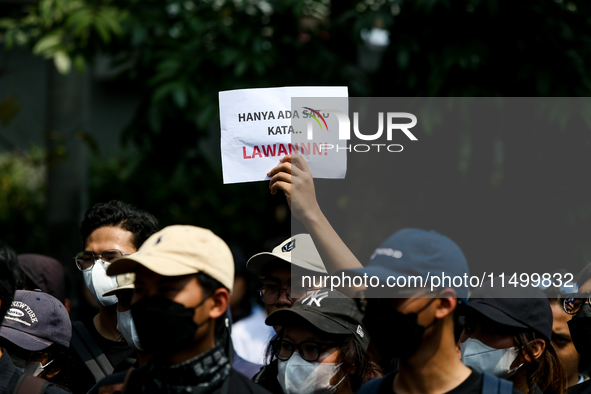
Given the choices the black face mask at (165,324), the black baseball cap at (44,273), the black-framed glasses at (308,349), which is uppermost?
the black face mask at (165,324)

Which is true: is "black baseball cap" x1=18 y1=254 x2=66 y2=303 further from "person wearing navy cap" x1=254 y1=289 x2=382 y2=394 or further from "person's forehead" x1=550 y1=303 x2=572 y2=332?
"person's forehead" x1=550 y1=303 x2=572 y2=332

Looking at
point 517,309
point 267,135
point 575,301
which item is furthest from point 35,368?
point 575,301

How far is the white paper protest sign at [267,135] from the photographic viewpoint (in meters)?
3.59

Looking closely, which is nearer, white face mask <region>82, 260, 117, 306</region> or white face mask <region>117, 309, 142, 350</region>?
white face mask <region>117, 309, 142, 350</region>

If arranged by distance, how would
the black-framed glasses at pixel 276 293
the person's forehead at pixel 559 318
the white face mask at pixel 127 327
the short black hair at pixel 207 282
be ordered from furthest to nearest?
1. the person's forehead at pixel 559 318
2. the black-framed glasses at pixel 276 293
3. the white face mask at pixel 127 327
4. the short black hair at pixel 207 282

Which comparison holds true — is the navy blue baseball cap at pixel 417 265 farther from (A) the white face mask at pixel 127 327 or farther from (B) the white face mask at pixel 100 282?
(B) the white face mask at pixel 100 282

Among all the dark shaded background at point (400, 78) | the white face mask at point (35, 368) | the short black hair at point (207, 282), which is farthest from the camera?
the dark shaded background at point (400, 78)

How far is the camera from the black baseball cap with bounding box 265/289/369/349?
315 cm

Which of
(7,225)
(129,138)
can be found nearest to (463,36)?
(129,138)

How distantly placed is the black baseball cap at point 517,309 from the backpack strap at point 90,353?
1.71 m

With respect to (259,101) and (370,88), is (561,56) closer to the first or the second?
(370,88)

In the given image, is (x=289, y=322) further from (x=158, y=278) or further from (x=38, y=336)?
(x=38, y=336)

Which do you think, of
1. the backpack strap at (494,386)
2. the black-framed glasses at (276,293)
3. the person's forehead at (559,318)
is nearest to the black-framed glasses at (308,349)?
the black-framed glasses at (276,293)

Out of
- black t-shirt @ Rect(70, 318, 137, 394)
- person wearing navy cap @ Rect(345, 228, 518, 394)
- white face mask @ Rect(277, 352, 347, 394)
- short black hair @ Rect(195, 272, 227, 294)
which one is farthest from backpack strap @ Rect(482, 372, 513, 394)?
black t-shirt @ Rect(70, 318, 137, 394)
